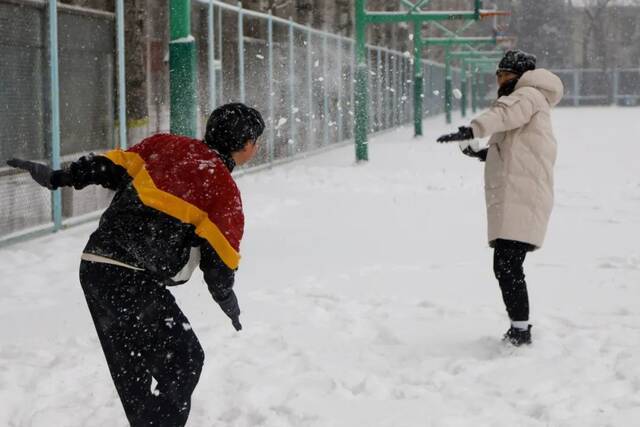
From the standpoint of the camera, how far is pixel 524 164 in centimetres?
510

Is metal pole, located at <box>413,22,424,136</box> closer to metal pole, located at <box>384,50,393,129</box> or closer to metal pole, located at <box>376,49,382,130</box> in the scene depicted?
metal pole, located at <box>376,49,382,130</box>

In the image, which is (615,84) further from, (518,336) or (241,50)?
(518,336)

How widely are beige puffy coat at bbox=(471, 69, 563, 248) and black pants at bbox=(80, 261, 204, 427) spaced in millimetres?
2266

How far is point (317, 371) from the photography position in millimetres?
4719

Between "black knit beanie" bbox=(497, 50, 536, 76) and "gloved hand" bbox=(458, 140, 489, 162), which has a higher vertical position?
"black knit beanie" bbox=(497, 50, 536, 76)

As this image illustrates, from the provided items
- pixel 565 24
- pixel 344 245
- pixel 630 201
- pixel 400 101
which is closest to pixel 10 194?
pixel 344 245

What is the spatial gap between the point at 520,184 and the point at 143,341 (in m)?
2.50

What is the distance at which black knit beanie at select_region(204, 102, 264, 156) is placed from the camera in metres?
3.23

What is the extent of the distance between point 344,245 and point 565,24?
69363mm

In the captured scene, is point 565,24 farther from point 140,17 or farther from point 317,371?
point 317,371

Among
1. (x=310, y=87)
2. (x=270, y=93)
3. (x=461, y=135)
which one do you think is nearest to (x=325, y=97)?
(x=310, y=87)

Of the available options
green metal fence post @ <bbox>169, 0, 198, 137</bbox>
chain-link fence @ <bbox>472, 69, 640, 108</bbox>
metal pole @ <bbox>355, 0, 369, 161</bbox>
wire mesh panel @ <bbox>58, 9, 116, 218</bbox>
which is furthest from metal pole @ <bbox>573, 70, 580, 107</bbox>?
green metal fence post @ <bbox>169, 0, 198, 137</bbox>

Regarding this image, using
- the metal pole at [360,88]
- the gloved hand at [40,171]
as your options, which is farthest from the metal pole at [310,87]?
the gloved hand at [40,171]

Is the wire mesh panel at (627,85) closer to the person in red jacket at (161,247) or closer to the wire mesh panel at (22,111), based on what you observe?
the wire mesh panel at (22,111)
